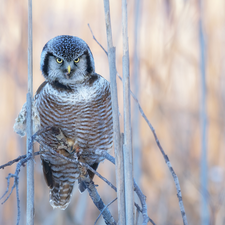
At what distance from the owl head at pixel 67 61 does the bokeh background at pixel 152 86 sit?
1.70ft

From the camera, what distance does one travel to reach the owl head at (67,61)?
1.31 metres

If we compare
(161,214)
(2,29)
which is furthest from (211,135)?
(2,29)

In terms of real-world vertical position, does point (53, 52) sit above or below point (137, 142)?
above

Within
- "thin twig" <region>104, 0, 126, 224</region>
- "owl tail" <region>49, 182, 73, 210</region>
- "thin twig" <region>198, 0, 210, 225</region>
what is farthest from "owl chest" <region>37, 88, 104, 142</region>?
"thin twig" <region>198, 0, 210, 225</region>

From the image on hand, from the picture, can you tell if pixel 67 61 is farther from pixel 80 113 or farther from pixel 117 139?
pixel 117 139

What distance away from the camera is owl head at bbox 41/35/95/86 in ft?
4.31

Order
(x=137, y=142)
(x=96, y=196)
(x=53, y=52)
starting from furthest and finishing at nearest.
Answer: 1. (x=137, y=142)
2. (x=53, y=52)
3. (x=96, y=196)

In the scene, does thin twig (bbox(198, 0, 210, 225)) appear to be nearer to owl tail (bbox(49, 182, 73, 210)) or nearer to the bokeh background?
the bokeh background

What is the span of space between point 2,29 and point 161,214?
1.99 meters

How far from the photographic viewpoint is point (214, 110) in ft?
8.67

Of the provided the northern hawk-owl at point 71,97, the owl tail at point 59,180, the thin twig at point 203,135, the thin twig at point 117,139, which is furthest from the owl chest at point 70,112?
the thin twig at point 203,135

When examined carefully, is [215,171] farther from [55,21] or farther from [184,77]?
[55,21]

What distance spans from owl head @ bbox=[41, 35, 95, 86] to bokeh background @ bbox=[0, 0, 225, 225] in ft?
1.70

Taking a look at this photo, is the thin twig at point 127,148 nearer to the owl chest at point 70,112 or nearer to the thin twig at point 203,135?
the owl chest at point 70,112
